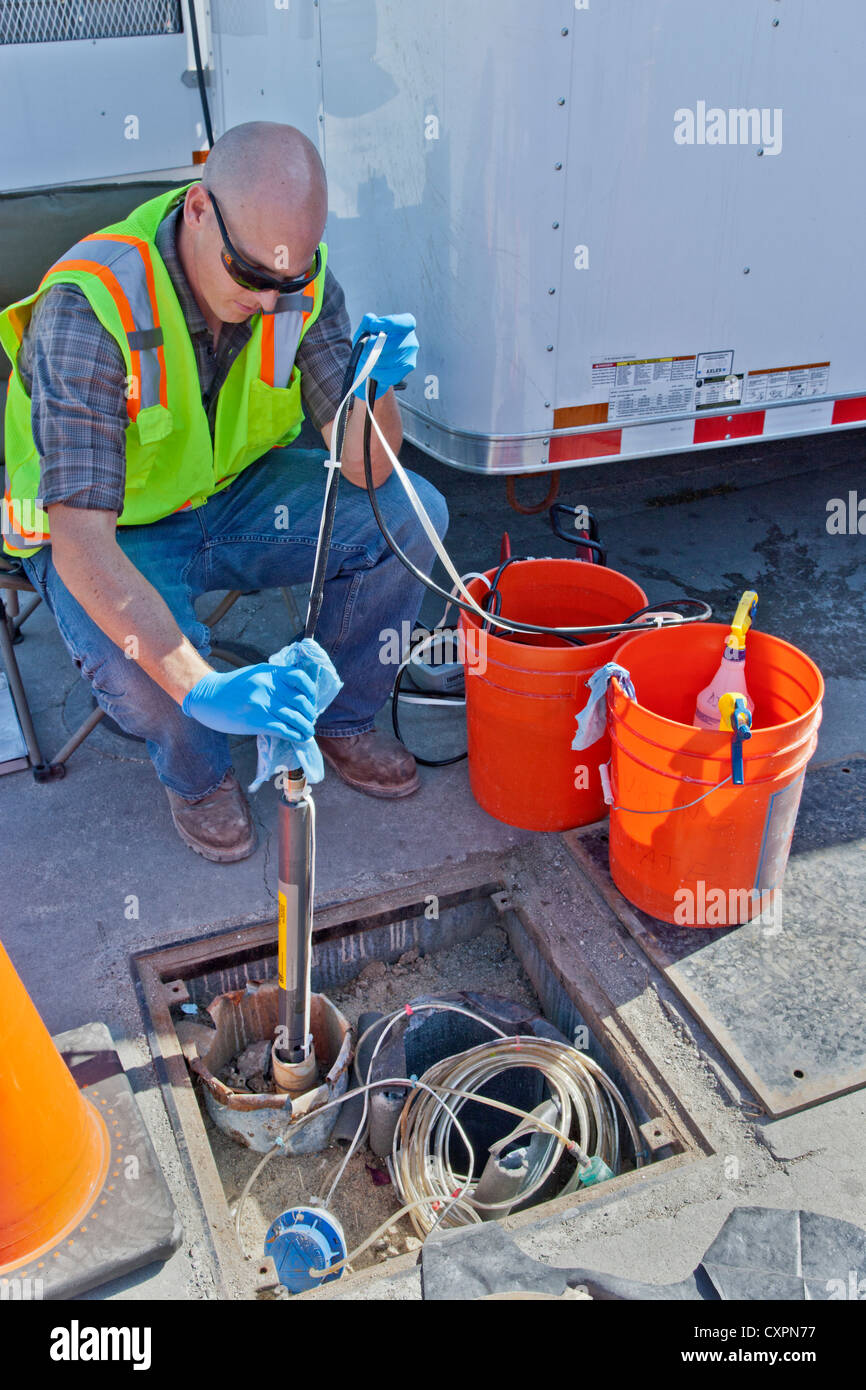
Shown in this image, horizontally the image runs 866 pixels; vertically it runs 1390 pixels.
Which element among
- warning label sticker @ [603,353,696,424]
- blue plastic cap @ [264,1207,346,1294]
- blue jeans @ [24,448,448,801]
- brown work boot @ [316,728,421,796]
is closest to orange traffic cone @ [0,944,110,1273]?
blue plastic cap @ [264,1207,346,1294]

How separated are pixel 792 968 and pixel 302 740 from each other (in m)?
1.23

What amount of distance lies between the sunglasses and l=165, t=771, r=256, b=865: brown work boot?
1.20m

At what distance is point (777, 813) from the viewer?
2.25m

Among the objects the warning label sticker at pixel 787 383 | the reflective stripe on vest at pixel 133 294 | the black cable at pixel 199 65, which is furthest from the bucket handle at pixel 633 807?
the black cable at pixel 199 65

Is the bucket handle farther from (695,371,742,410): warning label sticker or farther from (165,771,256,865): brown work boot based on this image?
(695,371,742,410): warning label sticker

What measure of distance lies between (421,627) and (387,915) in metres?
1.24

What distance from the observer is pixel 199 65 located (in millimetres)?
3523

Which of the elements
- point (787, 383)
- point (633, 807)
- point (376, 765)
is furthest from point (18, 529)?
point (787, 383)

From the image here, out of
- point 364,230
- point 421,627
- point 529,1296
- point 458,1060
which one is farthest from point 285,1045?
point 364,230

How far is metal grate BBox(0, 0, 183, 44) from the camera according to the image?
10.4 ft

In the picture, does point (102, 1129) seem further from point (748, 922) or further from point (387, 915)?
point (748, 922)

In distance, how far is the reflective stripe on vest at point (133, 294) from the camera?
219cm

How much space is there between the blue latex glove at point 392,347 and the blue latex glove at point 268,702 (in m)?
0.66

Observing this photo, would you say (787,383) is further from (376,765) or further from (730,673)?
(376,765)
